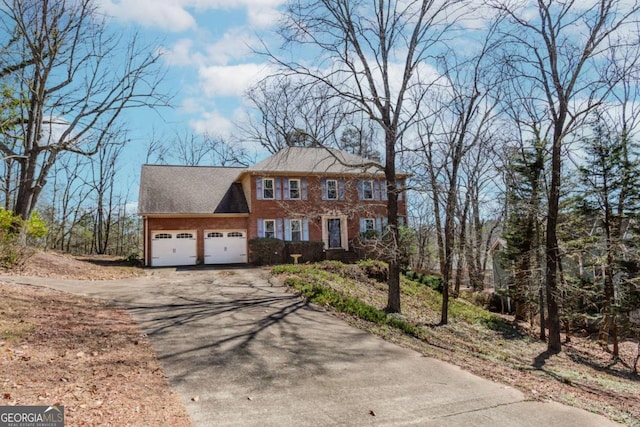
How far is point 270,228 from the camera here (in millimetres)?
22594

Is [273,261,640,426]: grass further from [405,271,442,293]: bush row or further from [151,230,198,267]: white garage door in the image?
[151,230,198,267]: white garage door

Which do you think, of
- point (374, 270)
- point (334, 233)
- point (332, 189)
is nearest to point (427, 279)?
point (374, 270)

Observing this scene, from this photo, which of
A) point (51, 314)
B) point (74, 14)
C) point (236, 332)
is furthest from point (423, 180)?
point (74, 14)

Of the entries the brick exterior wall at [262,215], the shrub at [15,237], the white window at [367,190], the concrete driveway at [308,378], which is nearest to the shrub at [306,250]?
the brick exterior wall at [262,215]

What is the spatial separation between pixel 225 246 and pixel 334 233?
6061 millimetres

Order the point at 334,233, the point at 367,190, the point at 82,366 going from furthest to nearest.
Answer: the point at 367,190 < the point at 334,233 < the point at 82,366

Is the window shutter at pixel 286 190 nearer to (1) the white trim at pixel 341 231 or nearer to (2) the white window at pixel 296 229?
(2) the white window at pixel 296 229

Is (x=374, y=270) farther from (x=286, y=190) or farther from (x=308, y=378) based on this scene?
(x=308, y=378)

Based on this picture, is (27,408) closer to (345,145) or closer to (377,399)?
(377,399)

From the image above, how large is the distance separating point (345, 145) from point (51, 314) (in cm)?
2802

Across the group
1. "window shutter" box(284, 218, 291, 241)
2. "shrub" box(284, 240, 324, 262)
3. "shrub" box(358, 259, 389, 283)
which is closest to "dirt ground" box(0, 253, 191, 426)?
"shrub" box(358, 259, 389, 283)

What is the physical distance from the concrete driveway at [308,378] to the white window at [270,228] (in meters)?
12.4

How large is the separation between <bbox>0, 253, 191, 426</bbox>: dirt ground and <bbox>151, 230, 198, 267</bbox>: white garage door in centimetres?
1201

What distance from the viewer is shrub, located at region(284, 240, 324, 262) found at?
21469 millimetres
